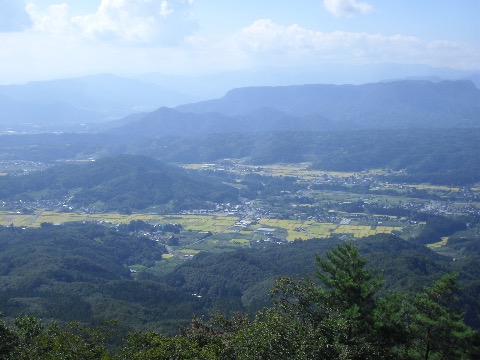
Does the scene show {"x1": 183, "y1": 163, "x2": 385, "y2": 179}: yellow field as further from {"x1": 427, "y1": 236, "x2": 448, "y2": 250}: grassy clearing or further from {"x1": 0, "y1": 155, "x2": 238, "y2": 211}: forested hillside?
{"x1": 427, "y1": 236, "x2": 448, "y2": 250}: grassy clearing

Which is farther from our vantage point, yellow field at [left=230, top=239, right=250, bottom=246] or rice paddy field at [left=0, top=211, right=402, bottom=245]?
rice paddy field at [left=0, top=211, right=402, bottom=245]

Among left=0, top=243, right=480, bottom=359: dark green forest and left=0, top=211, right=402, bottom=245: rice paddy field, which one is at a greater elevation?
left=0, top=243, right=480, bottom=359: dark green forest

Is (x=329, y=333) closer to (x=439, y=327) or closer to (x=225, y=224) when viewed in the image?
(x=439, y=327)

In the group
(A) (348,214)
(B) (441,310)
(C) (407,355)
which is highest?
(B) (441,310)

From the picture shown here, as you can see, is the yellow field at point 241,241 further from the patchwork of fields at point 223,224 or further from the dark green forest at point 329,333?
the dark green forest at point 329,333

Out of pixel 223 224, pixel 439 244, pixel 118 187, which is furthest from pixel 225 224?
pixel 118 187

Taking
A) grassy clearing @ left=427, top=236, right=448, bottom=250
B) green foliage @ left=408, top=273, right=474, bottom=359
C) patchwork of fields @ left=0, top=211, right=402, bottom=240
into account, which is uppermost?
green foliage @ left=408, top=273, right=474, bottom=359

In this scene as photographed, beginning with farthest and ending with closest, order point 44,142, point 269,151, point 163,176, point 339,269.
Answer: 1. point 44,142
2. point 269,151
3. point 163,176
4. point 339,269

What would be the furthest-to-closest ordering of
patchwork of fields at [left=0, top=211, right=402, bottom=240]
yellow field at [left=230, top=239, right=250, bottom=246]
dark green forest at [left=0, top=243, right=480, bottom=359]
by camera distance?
patchwork of fields at [left=0, top=211, right=402, bottom=240] < yellow field at [left=230, top=239, right=250, bottom=246] < dark green forest at [left=0, top=243, right=480, bottom=359]

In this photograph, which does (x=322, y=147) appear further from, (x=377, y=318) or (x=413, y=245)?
(x=377, y=318)

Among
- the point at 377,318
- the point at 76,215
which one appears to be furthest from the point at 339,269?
the point at 76,215

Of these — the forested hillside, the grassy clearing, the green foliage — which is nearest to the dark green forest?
the green foliage
